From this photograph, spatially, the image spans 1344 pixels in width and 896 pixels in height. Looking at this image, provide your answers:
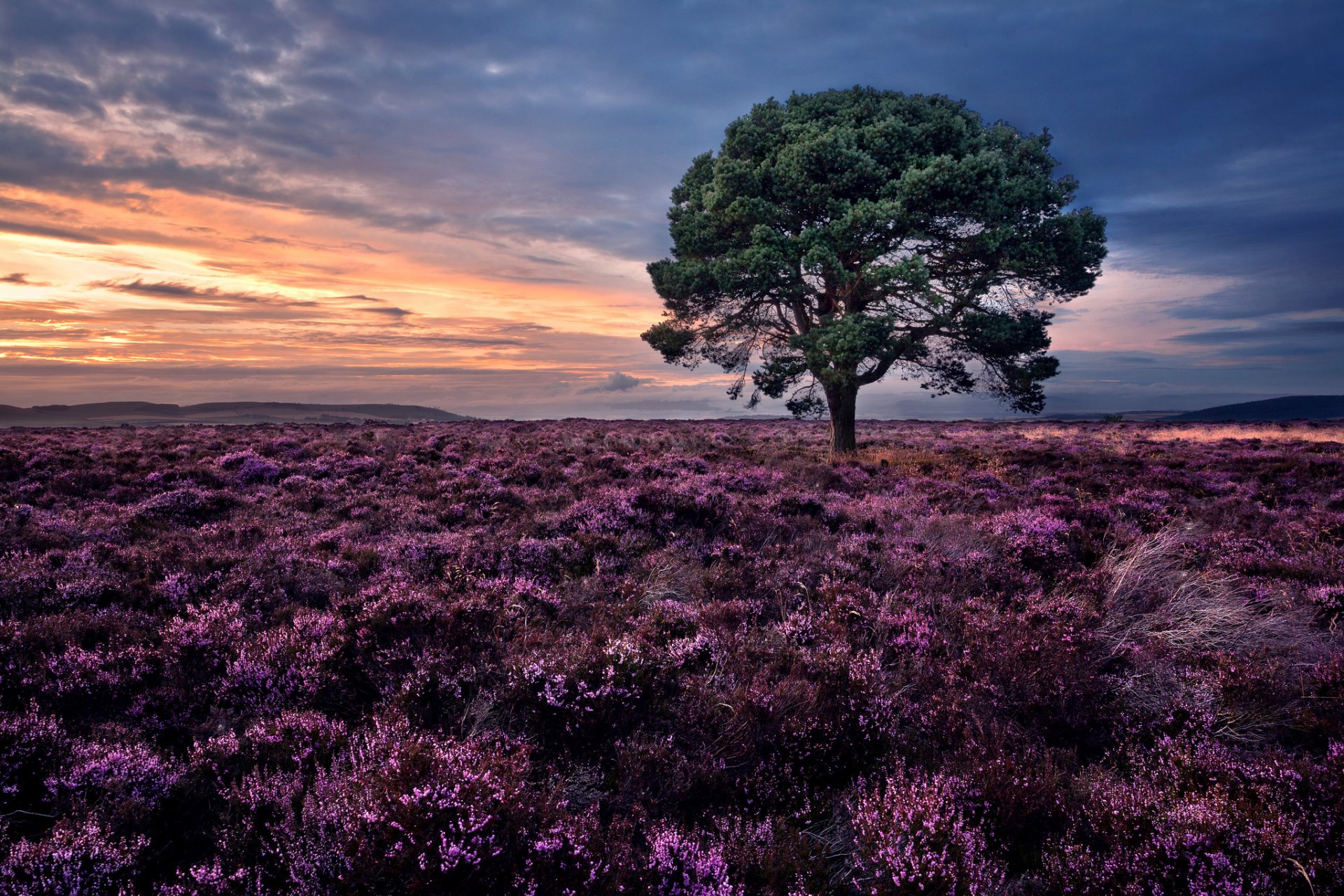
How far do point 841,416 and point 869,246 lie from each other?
544cm

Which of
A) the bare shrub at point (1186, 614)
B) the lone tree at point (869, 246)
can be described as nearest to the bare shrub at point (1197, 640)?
the bare shrub at point (1186, 614)

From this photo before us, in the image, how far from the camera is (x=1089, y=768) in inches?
130

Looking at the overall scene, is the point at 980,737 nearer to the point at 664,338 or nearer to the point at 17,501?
the point at 17,501

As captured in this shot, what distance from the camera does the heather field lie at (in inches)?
96.9

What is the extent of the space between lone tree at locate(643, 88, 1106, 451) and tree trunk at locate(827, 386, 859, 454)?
0.05 m

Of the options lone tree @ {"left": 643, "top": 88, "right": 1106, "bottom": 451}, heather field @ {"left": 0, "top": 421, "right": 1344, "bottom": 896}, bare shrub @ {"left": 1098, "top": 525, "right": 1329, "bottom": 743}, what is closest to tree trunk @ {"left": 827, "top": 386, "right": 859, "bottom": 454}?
lone tree @ {"left": 643, "top": 88, "right": 1106, "bottom": 451}

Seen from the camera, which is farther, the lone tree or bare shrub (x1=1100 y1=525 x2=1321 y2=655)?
the lone tree

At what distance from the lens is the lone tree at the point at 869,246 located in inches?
632

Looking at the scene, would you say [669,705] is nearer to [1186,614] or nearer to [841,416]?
[1186,614]

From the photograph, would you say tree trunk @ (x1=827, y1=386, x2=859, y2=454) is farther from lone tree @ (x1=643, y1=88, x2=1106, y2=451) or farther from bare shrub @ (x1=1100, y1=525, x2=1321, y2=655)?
bare shrub @ (x1=1100, y1=525, x2=1321, y2=655)

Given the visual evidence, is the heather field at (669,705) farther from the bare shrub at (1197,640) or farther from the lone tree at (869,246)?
the lone tree at (869,246)

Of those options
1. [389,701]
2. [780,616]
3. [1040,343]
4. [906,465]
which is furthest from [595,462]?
[1040,343]

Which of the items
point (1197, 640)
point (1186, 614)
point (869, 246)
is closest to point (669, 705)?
point (1197, 640)

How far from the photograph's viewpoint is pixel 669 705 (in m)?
3.84
